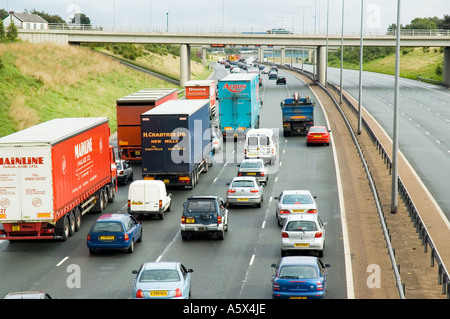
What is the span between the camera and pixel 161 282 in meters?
19.9

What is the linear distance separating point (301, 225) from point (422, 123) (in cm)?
4373

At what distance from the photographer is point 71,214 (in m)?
31.0

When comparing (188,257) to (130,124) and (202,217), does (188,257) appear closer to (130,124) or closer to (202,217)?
(202,217)

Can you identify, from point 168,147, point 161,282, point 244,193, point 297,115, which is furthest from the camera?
point 297,115

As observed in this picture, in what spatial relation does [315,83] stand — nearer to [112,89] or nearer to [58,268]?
[112,89]

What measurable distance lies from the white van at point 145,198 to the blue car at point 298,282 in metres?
13.2

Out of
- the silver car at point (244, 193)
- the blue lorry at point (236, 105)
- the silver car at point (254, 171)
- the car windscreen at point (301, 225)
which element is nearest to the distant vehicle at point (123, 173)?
the silver car at point (254, 171)

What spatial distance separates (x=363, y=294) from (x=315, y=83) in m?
88.1

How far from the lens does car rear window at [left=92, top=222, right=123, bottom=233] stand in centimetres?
2703

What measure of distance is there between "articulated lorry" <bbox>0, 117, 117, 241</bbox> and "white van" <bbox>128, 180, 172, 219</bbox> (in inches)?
79.6

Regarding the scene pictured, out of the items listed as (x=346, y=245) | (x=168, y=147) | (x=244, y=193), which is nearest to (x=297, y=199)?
(x=346, y=245)

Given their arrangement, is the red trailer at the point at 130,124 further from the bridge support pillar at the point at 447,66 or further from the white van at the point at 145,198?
the bridge support pillar at the point at 447,66

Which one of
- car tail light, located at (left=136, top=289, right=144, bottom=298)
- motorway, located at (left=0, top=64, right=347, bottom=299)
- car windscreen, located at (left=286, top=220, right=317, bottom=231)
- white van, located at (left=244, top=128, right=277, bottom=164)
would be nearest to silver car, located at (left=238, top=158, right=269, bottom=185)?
motorway, located at (left=0, top=64, right=347, bottom=299)

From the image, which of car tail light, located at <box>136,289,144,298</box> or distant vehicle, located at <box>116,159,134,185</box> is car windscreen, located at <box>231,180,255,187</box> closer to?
distant vehicle, located at <box>116,159,134,185</box>
